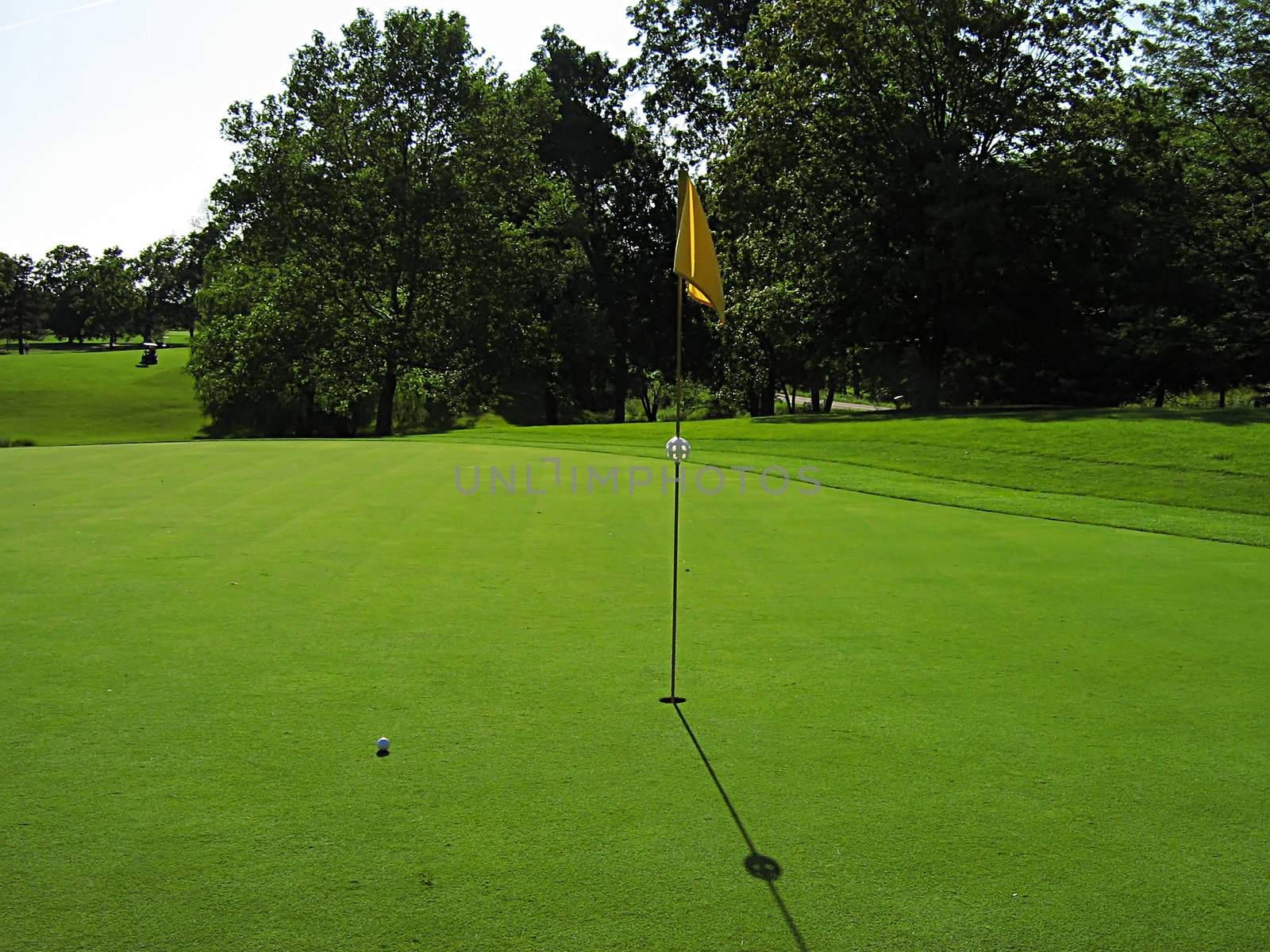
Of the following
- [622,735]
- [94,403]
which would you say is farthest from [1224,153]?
[94,403]

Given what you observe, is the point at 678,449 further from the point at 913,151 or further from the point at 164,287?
the point at 164,287

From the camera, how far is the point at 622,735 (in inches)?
169

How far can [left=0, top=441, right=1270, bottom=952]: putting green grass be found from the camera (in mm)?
2945

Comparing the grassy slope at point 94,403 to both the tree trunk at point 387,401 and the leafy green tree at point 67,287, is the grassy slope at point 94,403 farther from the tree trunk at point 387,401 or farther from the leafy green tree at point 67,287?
the leafy green tree at point 67,287

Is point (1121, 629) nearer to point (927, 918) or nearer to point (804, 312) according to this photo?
point (927, 918)

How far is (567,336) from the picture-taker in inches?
1809

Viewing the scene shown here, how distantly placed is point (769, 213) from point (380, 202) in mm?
14411

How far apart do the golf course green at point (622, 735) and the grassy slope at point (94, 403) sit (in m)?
39.9

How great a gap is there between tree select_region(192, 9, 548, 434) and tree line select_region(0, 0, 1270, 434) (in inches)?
4.2

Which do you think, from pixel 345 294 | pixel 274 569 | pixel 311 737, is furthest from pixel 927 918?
pixel 345 294

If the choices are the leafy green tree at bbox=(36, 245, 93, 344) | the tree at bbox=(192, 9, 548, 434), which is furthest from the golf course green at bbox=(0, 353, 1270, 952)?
the leafy green tree at bbox=(36, 245, 93, 344)

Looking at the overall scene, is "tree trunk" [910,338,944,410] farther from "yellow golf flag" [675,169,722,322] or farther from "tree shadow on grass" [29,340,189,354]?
"tree shadow on grass" [29,340,189,354]

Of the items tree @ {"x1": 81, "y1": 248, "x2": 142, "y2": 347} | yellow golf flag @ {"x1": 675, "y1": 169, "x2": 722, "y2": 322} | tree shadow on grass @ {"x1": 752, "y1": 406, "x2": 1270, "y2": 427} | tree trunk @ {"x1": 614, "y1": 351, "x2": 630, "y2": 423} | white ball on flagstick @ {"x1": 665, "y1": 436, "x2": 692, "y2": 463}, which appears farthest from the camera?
tree @ {"x1": 81, "y1": 248, "x2": 142, "y2": 347}

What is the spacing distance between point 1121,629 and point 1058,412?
18.2 meters
